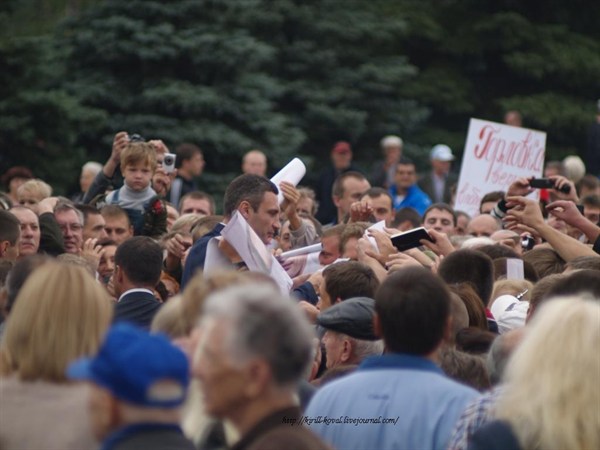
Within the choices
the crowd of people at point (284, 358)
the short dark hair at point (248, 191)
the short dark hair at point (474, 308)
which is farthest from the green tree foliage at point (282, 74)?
the short dark hair at point (474, 308)

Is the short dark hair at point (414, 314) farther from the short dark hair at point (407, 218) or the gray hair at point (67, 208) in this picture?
the short dark hair at point (407, 218)

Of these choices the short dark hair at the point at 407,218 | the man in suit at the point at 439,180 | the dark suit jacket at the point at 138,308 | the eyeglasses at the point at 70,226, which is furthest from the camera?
the man in suit at the point at 439,180

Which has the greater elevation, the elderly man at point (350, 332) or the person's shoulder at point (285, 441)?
the person's shoulder at point (285, 441)

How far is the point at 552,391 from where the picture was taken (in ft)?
15.8

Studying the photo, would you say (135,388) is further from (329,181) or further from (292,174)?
(329,181)

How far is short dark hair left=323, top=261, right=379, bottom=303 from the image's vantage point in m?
8.01

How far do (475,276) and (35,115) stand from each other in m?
13.0

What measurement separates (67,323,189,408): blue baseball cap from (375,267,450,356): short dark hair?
147cm

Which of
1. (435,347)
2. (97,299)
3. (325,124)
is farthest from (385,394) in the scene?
(325,124)

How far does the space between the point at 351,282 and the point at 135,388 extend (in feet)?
12.7

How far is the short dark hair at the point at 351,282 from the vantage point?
8008 millimetres

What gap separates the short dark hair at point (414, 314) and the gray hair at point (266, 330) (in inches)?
43.6

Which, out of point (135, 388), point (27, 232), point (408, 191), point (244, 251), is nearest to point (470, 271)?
point (244, 251)

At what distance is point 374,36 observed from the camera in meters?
25.8
